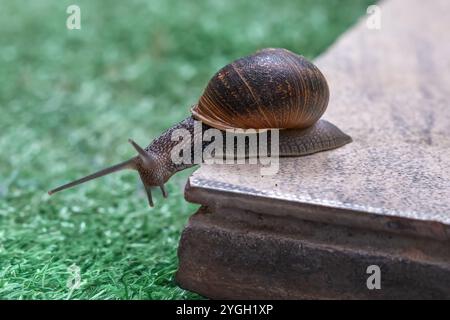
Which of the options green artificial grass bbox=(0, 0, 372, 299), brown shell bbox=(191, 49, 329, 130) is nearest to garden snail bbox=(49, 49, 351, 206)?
brown shell bbox=(191, 49, 329, 130)

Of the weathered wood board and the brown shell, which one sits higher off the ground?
the brown shell

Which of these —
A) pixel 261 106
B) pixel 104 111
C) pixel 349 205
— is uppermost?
pixel 261 106

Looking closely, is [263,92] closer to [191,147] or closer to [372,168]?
[191,147]

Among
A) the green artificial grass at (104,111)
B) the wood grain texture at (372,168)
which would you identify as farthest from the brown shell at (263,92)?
the green artificial grass at (104,111)

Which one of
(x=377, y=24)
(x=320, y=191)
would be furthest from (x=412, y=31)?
(x=320, y=191)

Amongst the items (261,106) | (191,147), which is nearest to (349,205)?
(261,106)

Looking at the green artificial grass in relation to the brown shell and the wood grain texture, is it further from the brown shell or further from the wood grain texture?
the brown shell

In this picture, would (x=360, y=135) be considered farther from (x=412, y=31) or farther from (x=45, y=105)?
(x=45, y=105)
